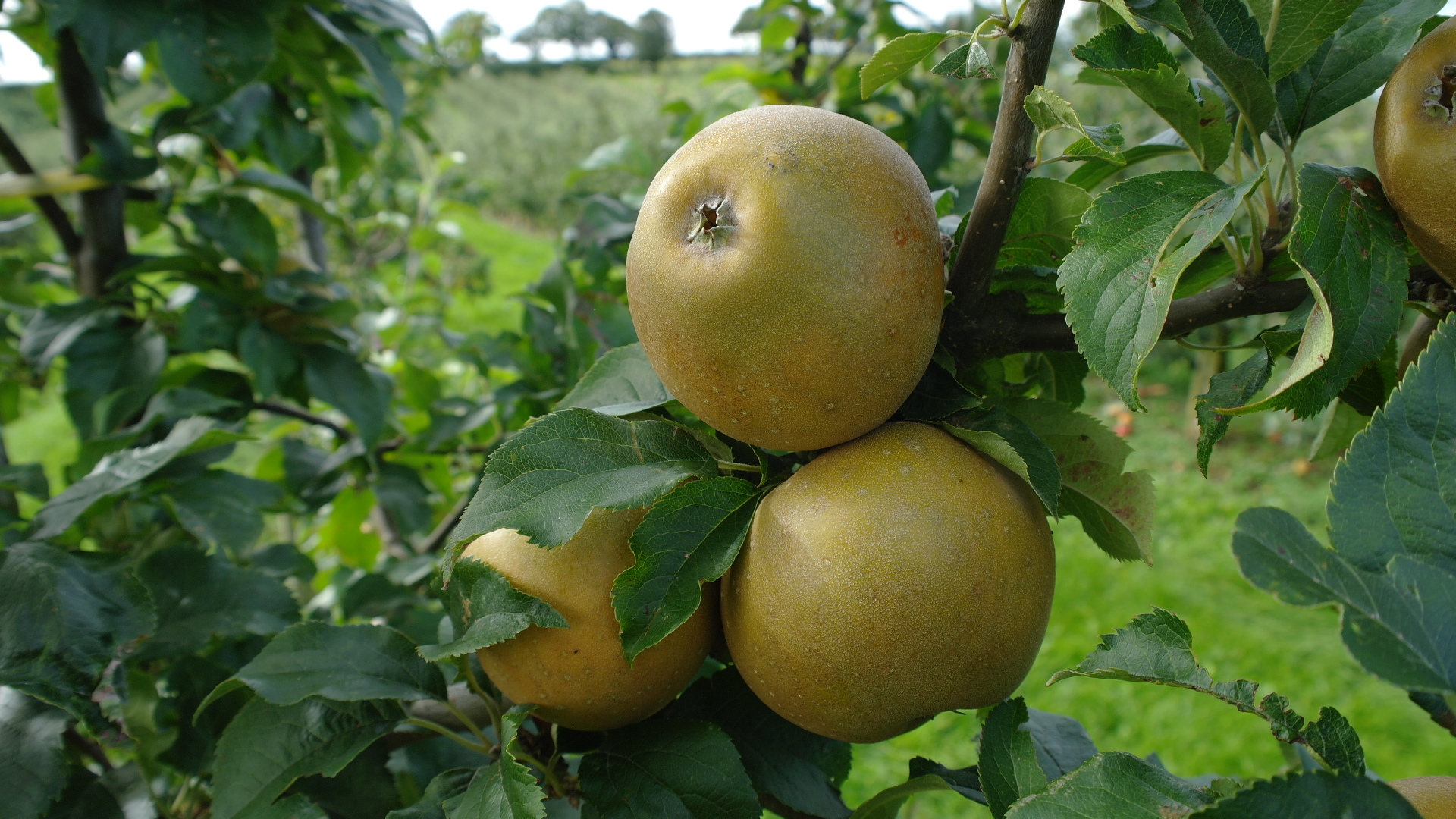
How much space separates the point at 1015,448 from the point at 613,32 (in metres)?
21.2

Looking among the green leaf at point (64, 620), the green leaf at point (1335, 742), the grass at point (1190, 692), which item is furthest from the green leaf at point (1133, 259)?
the grass at point (1190, 692)

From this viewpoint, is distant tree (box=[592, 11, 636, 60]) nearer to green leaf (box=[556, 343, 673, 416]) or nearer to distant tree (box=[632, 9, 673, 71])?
distant tree (box=[632, 9, 673, 71])

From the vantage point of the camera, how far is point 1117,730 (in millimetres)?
3064

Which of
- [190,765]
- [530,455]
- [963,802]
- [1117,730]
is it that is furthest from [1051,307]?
[1117,730]

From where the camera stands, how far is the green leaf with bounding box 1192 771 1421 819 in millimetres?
480

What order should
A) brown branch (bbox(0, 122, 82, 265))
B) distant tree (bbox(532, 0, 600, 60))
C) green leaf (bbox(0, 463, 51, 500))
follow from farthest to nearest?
1. distant tree (bbox(532, 0, 600, 60))
2. brown branch (bbox(0, 122, 82, 265))
3. green leaf (bbox(0, 463, 51, 500))

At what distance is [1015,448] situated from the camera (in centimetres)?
68

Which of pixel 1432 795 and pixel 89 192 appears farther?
pixel 89 192

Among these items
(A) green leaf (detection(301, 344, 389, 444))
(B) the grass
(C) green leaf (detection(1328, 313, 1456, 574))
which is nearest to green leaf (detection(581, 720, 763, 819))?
(C) green leaf (detection(1328, 313, 1456, 574))

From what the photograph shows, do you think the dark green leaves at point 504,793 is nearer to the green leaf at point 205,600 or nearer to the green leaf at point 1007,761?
the green leaf at point 1007,761

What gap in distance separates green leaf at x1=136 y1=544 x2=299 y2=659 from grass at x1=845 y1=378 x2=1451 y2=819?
6.57 ft

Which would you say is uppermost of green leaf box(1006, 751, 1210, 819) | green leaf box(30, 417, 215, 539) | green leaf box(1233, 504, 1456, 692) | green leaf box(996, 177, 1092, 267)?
green leaf box(996, 177, 1092, 267)

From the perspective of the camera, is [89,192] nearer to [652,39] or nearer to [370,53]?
[370,53]

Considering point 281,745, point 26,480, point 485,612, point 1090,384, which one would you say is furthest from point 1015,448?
point 1090,384
